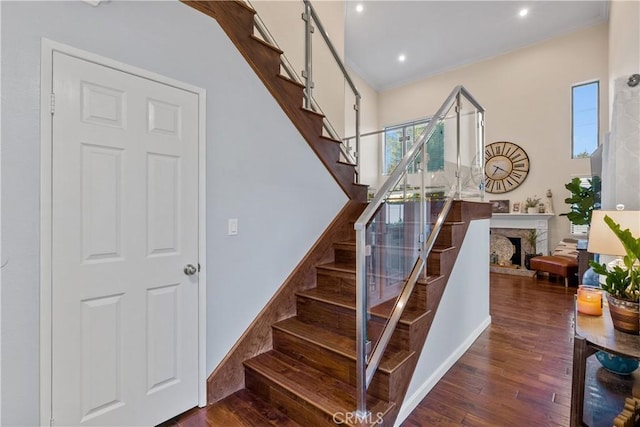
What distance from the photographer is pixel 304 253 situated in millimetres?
2668

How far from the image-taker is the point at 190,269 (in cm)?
191

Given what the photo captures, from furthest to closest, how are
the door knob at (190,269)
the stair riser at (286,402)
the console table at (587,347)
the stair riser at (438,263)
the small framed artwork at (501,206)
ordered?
the small framed artwork at (501,206)
the stair riser at (438,263)
the door knob at (190,269)
the stair riser at (286,402)
the console table at (587,347)

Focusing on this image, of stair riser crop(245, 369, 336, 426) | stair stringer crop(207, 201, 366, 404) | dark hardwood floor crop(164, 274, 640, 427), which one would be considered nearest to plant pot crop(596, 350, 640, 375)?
dark hardwood floor crop(164, 274, 640, 427)

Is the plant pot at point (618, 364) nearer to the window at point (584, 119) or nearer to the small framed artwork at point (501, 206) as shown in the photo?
the small framed artwork at point (501, 206)

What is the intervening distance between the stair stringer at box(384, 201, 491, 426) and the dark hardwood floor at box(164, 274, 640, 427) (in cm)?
23

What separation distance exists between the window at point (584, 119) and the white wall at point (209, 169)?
5.67 m

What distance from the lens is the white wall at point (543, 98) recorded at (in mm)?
5723

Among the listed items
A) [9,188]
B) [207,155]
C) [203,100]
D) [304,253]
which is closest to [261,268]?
[304,253]

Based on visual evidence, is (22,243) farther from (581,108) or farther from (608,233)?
(581,108)

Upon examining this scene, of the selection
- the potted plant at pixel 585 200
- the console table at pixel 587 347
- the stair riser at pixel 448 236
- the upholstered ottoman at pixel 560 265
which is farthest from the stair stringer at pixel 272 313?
the upholstered ottoman at pixel 560 265

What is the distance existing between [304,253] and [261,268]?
469 mm

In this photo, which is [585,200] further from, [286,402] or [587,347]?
[286,402]

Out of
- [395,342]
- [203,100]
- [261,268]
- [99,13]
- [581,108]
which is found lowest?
[395,342]

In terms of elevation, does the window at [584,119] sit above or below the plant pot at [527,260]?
above
